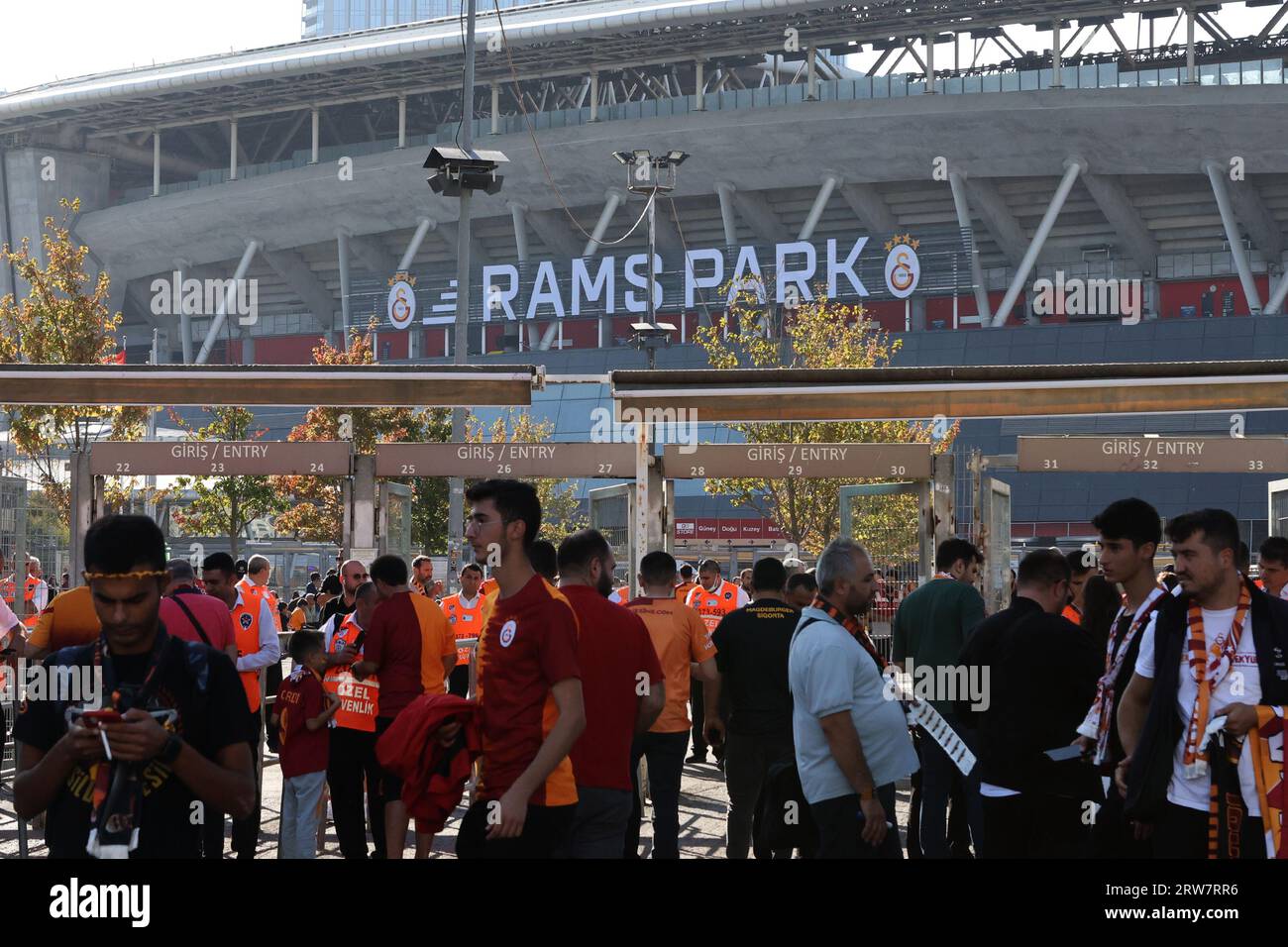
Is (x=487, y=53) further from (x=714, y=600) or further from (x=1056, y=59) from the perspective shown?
(x=714, y=600)

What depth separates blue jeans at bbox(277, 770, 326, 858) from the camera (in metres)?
9.05

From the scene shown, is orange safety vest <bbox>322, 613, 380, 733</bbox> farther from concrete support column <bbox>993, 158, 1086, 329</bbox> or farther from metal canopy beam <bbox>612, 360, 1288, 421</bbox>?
concrete support column <bbox>993, 158, 1086, 329</bbox>

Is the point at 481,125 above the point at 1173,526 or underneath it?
above

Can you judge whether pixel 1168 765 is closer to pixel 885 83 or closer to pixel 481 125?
pixel 885 83

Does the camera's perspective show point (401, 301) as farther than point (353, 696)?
Yes

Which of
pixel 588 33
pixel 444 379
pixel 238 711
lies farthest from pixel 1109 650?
pixel 588 33

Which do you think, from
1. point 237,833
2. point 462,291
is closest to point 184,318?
point 462,291

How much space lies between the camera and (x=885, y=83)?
65.5 metres

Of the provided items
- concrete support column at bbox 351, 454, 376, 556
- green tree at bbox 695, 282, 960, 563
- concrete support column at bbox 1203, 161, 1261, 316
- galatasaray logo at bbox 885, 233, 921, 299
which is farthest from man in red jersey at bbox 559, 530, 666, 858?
galatasaray logo at bbox 885, 233, 921, 299

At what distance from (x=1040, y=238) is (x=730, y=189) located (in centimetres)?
1342

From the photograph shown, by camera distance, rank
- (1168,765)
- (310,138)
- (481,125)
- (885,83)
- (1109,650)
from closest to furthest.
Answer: (1168,765)
(1109,650)
(885,83)
(481,125)
(310,138)

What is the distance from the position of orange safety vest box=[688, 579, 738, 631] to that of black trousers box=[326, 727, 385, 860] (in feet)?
28.3

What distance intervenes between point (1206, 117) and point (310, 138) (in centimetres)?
4890

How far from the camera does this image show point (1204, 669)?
232 inches
